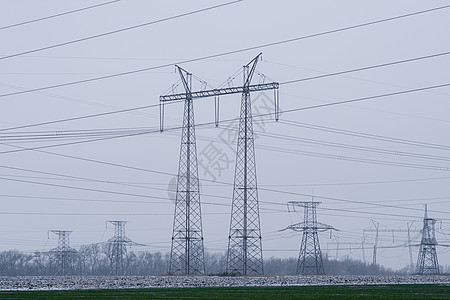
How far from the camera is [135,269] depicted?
141250mm

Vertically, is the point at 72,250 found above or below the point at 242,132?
below

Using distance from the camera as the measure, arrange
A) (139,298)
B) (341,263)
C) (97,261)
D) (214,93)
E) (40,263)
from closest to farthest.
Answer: (139,298)
(214,93)
(40,263)
(97,261)
(341,263)

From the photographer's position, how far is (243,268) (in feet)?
178

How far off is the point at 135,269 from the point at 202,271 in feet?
276

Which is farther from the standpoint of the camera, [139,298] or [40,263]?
[40,263]

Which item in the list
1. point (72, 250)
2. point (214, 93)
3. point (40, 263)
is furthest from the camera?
point (40, 263)

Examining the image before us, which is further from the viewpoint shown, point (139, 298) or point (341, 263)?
point (341, 263)

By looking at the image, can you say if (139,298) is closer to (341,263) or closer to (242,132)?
(242,132)

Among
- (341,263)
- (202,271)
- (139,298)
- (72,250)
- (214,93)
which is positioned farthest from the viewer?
(341,263)


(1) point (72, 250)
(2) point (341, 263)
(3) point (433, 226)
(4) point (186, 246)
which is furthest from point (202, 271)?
(2) point (341, 263)

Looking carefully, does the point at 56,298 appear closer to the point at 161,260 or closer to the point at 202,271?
the point at 202,271

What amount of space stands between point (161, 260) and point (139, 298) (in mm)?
130526

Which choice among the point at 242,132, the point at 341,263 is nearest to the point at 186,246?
the point at 242,132

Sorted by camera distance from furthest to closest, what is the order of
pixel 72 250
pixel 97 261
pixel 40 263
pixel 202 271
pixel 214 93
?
pixel 97 261, pixel 40 263, pixel 72 250, pixel 202 271, pixel 214 93
